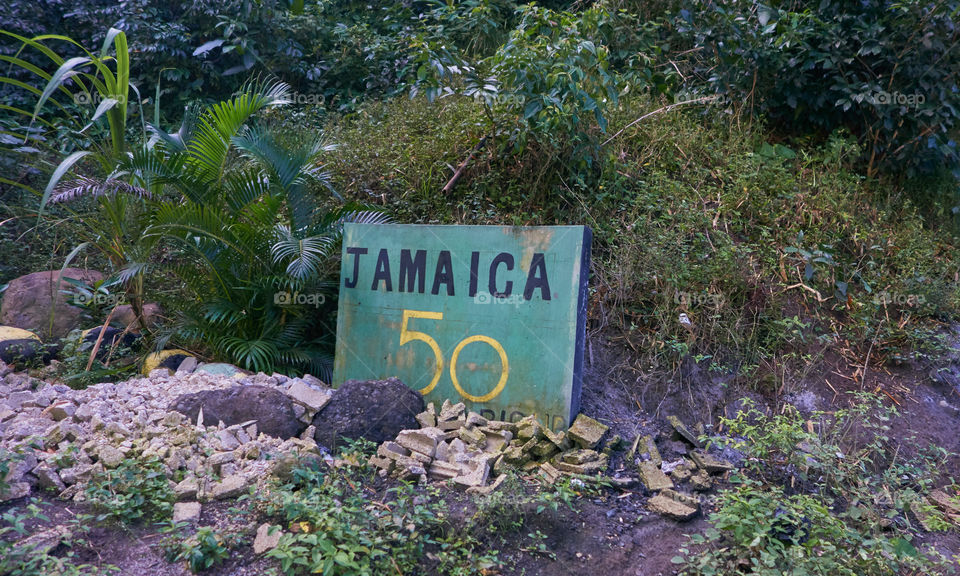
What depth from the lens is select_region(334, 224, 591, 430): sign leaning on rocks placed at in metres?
3.71

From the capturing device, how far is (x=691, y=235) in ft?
15.7

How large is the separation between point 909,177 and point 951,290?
1.46 meters

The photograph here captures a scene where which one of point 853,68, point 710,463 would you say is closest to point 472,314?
point 710,463

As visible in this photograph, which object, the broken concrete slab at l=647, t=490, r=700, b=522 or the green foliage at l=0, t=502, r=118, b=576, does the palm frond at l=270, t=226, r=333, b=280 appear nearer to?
the green foliage at l=0, t=502, r=118, b=576

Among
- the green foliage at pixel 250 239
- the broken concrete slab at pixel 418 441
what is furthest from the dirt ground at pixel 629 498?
the green foliage at pixel 250 239

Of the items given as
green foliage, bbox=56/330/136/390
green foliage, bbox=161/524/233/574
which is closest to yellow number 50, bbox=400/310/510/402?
green foliage, bbox=161/524/233/574

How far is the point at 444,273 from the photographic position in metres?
4.07

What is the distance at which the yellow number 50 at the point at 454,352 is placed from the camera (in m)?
3.82

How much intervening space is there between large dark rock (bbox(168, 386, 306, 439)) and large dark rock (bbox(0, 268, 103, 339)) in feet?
7.89

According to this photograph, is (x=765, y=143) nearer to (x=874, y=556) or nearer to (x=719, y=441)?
(x=719, y=441)

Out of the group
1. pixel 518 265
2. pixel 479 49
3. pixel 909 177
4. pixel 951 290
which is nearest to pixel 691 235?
pixel 518 265

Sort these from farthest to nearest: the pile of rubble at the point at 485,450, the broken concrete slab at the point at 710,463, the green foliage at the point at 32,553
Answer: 1. the broken concrete slab at the point at 710,463
2. the pile of rubble at the point at 485,450
3. the green foliage at the point at 32,553

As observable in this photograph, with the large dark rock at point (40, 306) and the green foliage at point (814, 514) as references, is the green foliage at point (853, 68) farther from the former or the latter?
the large dark rock at point (40, 306)

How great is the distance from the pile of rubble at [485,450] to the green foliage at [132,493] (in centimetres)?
90
